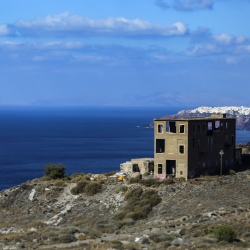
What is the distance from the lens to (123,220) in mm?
35719

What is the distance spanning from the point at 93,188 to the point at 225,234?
16.5 m

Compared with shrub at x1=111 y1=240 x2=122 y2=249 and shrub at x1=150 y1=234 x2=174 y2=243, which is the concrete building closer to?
shrub at x1=150 y1=234 x2=174 y2=243

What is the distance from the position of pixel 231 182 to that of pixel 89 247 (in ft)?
53.7

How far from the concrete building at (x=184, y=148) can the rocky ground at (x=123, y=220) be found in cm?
160

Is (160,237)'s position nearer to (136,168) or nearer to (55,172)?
(136,168)

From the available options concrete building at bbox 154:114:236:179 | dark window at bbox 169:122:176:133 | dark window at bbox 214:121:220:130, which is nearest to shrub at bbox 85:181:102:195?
concrete building at bbox 154:114:236:179

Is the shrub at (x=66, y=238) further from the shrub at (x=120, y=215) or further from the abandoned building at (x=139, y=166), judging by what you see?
the abandoned building at (x=139, y=166)

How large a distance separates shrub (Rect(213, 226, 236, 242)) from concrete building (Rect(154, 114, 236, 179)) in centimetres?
1587

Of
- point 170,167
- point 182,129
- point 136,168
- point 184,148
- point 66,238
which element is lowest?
point 66,238

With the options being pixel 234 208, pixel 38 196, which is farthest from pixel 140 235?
pixel 38 196

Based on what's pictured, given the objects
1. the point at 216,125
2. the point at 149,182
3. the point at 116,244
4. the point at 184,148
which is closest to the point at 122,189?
the point at 149,182

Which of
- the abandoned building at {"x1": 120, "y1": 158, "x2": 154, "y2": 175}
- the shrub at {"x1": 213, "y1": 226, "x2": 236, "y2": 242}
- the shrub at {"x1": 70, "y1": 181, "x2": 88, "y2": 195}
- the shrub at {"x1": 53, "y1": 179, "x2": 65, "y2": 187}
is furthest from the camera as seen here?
the abandoned building at {"x1": 120, "y1": 158, "x2": 154, "y2": 175}

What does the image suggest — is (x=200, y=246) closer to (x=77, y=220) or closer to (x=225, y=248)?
(x=225, y=248)

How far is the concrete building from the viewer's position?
43281mm
